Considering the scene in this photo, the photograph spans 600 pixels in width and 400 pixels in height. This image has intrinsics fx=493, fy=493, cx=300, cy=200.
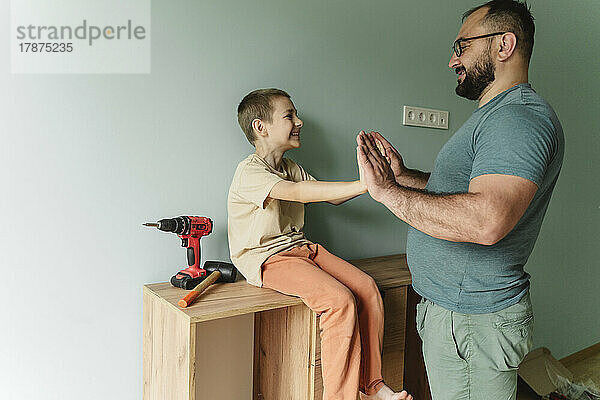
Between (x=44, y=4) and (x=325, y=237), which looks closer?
(x=44, y=4)

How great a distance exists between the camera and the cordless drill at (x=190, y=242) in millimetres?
1560

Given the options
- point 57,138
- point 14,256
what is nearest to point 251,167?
point 57,138

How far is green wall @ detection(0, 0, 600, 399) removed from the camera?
1473 millimetres

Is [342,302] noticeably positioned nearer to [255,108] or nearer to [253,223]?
[253,223]

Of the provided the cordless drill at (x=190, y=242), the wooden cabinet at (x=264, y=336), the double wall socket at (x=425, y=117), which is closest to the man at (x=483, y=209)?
the wooden cabinet at (x=264, y=336)

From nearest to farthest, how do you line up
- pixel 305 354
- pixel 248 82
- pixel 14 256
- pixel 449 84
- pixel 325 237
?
1. pixel 14 256
2. pixel 305 354
3. pixel 248 82
4. pixel 325 237
5. pixel 449 84

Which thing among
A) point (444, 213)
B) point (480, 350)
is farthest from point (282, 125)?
point (480, 350)

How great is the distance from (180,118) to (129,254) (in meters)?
0.49

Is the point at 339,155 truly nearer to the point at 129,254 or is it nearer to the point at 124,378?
the point at 129,254

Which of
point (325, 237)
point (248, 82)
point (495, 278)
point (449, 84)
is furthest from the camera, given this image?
point (449, 84)

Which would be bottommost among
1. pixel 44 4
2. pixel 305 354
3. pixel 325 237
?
pixel 305 354

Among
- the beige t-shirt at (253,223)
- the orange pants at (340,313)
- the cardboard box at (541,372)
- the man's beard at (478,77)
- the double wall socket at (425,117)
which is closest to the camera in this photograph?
the man's beard at (478,77)

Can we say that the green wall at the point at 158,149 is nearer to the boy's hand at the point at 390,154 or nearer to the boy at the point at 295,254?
the boy at the point at 295,254

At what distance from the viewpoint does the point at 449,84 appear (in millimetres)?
2531
